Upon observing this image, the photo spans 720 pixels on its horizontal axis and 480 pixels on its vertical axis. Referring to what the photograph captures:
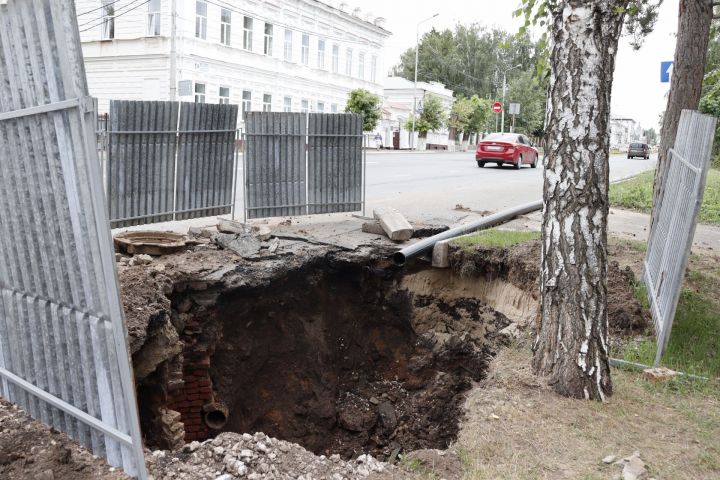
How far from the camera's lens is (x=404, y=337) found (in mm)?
8094

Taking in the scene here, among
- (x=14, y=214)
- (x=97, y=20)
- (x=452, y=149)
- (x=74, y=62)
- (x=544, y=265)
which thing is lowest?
(x=452, y=149)

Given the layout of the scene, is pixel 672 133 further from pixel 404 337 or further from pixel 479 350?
pixel 404 337

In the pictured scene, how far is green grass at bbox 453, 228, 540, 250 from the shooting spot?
7.93 meters

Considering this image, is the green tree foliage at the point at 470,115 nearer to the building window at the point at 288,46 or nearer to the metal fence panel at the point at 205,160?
the building window at the point at 288,46

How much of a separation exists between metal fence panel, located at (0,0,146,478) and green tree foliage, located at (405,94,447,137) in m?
49.1

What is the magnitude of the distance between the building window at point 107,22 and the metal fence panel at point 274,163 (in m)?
25.4

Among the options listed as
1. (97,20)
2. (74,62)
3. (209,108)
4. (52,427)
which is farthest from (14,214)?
(97,20)

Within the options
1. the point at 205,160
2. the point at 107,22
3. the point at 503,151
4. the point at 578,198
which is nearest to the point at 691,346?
the point at 578,198

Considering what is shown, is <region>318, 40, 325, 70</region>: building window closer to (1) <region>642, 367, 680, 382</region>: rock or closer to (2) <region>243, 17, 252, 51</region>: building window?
(2) <region>243, 17, 252, 51</region>: building window

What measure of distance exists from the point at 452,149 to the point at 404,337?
51.9 meters

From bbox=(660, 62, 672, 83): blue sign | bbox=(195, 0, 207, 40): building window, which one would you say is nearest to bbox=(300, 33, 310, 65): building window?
bbox=(195, 0, 207, 40): building window

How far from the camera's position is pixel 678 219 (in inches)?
224

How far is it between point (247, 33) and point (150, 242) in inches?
1182

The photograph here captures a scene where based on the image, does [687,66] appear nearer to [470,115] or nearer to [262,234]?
[262,234]
